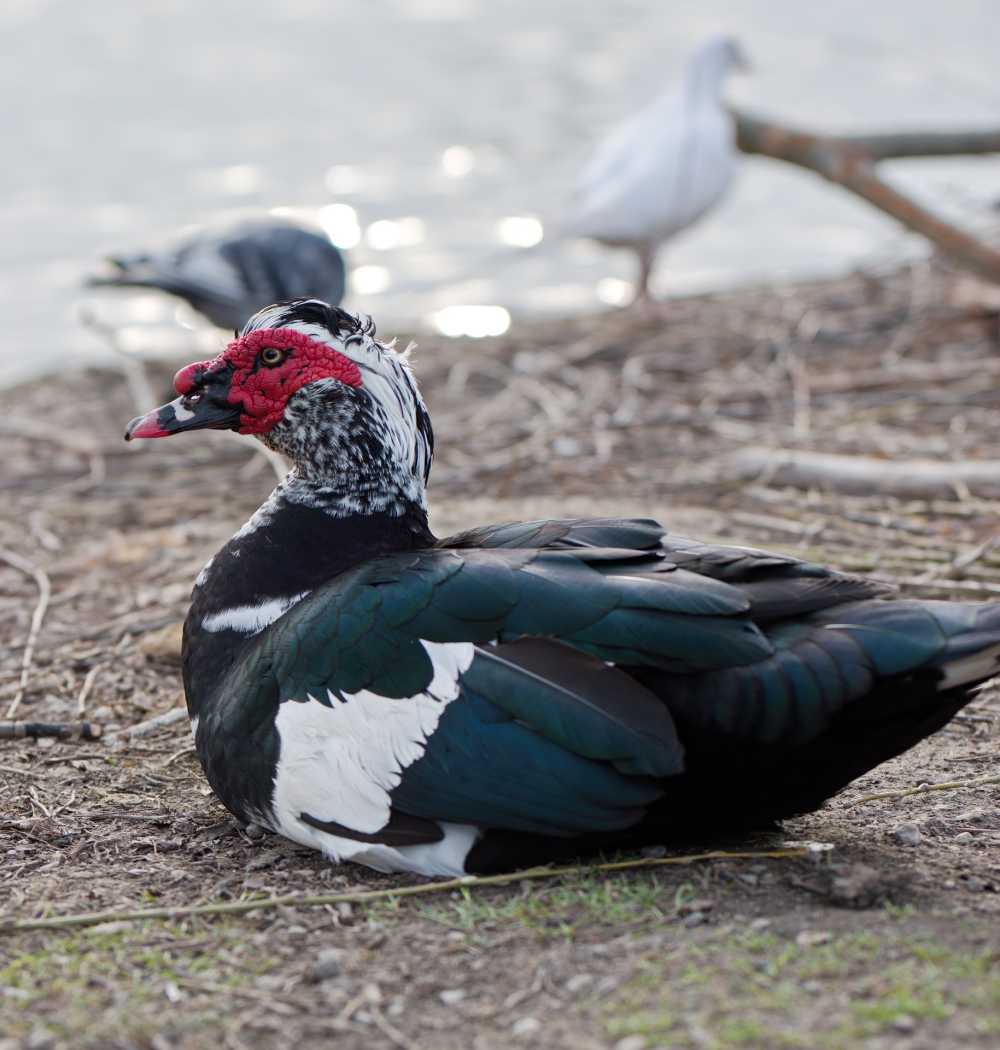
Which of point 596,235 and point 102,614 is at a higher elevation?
point 596,235

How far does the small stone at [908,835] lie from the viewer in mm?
3127

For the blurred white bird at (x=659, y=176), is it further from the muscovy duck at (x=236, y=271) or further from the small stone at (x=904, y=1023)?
the small stone at (x=904, y=1023)

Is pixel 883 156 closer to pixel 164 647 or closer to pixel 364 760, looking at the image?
pixel 164 647

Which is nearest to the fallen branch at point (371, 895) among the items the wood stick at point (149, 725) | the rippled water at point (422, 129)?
the wood stick at point (149, 725)

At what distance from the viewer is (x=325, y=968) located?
2.64 m

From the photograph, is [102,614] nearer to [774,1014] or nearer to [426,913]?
[426,913]

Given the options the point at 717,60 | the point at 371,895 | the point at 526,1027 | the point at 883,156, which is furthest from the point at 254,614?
the point at 717,60

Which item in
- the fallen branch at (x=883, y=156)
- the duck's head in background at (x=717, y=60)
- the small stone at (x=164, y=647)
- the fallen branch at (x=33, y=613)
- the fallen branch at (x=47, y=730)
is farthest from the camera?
the duck's head in background at (x=717, y=60)

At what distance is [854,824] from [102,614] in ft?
7.93

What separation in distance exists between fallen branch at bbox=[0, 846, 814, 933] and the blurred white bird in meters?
5.68

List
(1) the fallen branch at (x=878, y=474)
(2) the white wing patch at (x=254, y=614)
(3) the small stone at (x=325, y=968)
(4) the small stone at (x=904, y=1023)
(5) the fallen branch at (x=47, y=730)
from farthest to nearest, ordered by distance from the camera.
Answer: (1) the fallen branch at (x=878, y=474), (5) the fallen branch at (x=47, y=730), (2) the white wing patch at (x=254, y=614), (3) the small stone at (x=325, y=968), (4) the small stone at (x=904, y=1023)

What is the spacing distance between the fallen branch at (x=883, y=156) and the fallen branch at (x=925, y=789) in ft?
13.1

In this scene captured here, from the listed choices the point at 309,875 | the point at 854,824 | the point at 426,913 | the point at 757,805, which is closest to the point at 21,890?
the point at 309,875

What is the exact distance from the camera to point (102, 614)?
15.6ft
